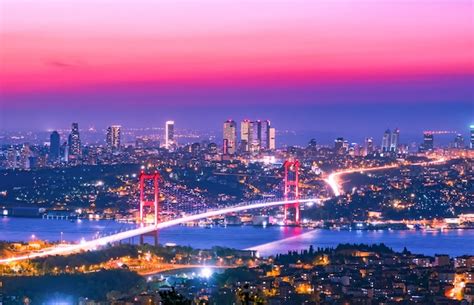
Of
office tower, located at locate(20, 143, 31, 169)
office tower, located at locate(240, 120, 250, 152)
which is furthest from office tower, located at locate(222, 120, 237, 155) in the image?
office tower, located at locate(20, 143, 31, 169)

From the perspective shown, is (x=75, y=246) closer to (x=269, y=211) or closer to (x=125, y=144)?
(x=269, y=211)

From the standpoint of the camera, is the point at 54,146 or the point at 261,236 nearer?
the point at 261,236

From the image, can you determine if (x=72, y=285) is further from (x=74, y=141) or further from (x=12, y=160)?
(x=74, y=141)

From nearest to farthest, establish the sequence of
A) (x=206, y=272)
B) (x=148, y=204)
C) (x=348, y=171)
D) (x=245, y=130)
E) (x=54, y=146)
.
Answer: (x=206, y=272), (x=148, y=204), (x=348, y=171), (x=54, y=146), (x=245, y=130)

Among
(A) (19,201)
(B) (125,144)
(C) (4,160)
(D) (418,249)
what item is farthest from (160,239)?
(B) (125,144)

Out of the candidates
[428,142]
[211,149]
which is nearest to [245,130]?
Answer: [211,149]

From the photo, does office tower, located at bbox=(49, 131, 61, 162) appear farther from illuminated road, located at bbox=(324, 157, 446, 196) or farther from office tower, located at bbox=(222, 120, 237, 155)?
illuminated road, located at bbox=(324, 157, 446, 196)
